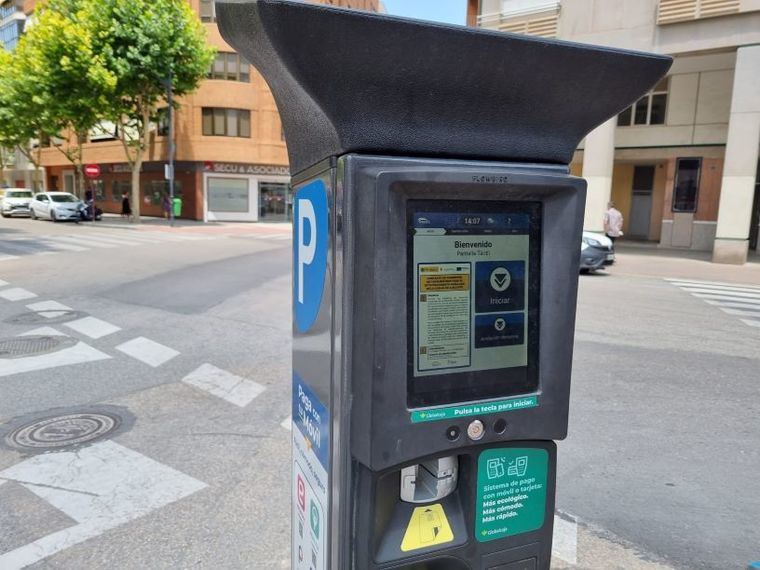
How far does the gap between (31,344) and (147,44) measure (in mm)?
21102

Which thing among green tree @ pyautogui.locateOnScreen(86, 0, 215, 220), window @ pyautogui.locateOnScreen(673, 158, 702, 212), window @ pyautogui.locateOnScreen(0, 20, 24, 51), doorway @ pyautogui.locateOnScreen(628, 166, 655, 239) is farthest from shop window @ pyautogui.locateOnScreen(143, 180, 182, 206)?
window @ pyautogui.locateOnScreen(673, 158, 702, 212)

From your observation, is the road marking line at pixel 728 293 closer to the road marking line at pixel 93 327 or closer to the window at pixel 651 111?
the road marking line at pixel 93 327

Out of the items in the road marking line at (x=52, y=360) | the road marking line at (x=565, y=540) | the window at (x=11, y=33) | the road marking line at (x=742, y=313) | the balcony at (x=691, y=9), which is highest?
the window at (x=11, y=33)

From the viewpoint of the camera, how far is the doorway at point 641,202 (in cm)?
2420

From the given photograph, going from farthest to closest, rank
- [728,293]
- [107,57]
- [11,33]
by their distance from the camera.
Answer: [11,33] → [107,57] → [728,293]

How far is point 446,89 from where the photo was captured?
1413 millimetres

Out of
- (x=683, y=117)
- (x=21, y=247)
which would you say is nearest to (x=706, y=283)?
(x=683, y=117)

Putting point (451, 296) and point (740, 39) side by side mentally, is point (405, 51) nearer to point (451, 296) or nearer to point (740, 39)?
point (451, 296)

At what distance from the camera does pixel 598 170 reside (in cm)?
1758

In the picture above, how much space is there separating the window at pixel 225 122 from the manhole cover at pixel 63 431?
2795 centimetres

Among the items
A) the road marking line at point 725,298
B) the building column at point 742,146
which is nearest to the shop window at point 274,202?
the building column at point 742,146

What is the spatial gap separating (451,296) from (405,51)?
23.7 inches

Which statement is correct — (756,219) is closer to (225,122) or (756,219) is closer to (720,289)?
(720,289)

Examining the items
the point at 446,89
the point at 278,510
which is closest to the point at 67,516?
the point at 278,510
